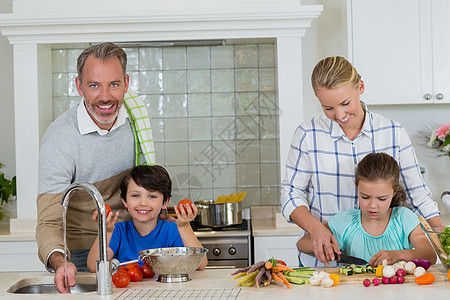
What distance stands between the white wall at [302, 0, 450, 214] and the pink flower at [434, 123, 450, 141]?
23cm

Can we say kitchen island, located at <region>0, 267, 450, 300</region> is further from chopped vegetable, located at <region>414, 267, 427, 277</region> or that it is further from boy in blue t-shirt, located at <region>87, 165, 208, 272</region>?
boy in blue t-shirt, located at <region>87, 165, 208, 272</region>

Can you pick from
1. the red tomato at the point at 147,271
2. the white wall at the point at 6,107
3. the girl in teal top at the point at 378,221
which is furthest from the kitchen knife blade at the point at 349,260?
the white wall at the point at 6,107

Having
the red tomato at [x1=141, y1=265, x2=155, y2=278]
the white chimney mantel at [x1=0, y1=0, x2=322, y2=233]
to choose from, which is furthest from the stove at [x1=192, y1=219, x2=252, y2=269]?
the red tomato at [x1=141, y1=265, x2=155, y2=278]

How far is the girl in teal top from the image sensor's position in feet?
7.06

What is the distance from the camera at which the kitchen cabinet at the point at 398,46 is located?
11.8 ft

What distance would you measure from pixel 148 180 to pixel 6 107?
1994 mm

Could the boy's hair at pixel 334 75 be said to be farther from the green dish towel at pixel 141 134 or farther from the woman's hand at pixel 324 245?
the green dish towel at pixel 141 134

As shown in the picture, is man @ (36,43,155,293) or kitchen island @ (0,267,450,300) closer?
kitchen island @ (0,267,450,300)

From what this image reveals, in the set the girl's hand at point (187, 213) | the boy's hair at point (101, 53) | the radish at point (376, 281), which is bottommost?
the radish at point (376, 281)

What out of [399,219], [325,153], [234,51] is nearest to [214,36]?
[234,51]

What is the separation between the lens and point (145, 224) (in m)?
2.37

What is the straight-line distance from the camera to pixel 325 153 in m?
2.31

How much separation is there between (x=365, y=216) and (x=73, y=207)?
108 cm

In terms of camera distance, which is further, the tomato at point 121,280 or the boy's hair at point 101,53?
the boy's hair at point 101,53
